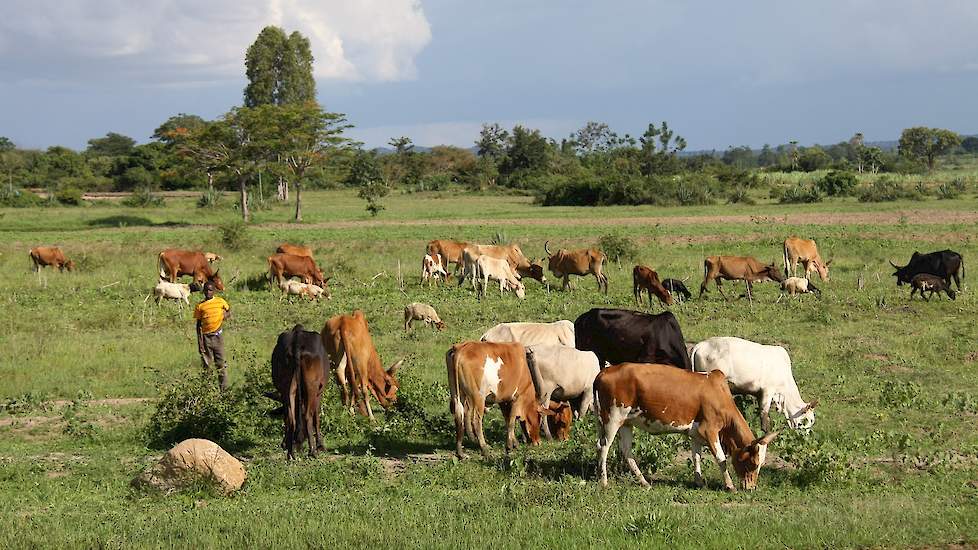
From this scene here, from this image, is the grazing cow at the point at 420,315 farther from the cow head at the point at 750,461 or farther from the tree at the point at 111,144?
the tree at the point at 111,144

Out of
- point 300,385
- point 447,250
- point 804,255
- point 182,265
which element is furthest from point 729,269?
point 300,385

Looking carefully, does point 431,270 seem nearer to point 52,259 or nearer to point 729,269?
point 729,269

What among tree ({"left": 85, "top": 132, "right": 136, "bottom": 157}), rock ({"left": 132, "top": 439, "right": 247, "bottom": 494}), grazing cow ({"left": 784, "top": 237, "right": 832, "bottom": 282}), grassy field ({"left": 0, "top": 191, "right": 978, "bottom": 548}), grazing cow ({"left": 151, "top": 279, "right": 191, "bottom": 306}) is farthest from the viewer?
tree ({"left": 85, "top": 132, "right": 136, "bottom": 157})

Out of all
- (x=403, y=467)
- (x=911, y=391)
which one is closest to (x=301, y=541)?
(x=403, y=467)

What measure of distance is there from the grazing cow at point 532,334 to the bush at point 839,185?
49.2 metres

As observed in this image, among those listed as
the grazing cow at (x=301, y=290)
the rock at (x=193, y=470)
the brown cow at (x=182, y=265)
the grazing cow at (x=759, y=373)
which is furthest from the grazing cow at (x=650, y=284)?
Result: the rock at (x=193, y=470)

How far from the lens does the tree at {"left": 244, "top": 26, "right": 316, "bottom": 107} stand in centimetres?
7744

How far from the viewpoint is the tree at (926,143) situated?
98.9 meters

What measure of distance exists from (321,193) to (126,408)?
66008 mm

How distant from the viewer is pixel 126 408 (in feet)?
45.1

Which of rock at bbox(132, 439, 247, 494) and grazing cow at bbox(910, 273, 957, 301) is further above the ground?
grazing cow at bbox(910, 273, 957, 301)

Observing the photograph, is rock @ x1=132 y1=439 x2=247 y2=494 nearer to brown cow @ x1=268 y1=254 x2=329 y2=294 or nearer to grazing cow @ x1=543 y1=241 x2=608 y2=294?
brown cow @ x1=268 y1=254 x2=329 y2=294

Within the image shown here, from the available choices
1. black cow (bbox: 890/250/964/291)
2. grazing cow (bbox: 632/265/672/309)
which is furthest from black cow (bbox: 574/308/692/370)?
black cow (bbox: 890/250/964/291)

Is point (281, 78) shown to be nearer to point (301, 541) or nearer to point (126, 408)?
point (126, 408)
